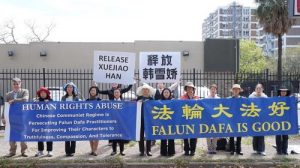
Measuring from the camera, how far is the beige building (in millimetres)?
33094

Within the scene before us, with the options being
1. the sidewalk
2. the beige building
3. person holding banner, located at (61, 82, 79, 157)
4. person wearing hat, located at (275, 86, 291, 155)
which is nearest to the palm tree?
the beige building

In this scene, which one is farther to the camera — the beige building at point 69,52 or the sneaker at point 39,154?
the beige building at point 69,52

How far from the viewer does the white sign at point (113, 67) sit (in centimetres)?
1045

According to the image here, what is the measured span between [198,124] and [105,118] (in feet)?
6.78

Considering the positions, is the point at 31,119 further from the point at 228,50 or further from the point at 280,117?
the point at 228,50

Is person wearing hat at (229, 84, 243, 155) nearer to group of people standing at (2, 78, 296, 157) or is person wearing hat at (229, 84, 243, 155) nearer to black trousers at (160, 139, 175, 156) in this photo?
group of people standing at (2, 78, 296, 157)

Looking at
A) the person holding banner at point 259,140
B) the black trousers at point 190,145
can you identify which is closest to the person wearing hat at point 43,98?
the black trousers at point 190,145

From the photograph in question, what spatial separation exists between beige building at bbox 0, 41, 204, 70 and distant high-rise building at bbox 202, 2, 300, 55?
286 feet

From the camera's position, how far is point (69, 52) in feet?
110

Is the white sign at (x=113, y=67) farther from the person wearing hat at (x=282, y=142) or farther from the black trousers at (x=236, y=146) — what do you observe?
the person wearing hat at (x=282, y=142)

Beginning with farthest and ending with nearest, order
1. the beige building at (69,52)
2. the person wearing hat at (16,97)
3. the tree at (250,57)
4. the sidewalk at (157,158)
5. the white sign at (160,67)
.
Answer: the tree at (250,57) → the beige building at (69,52) → the white sign at (160,67) → the person wearing hat at (16,97) → the sidewalk at (157,158)

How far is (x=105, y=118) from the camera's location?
31.6ft

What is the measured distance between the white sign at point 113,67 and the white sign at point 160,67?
1.50ft

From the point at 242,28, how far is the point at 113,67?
145159mm
